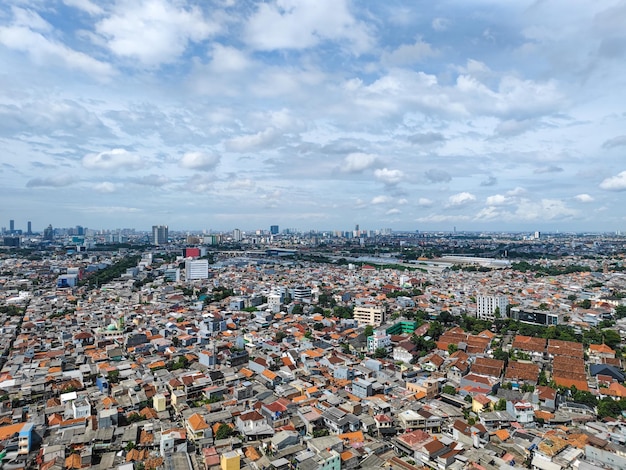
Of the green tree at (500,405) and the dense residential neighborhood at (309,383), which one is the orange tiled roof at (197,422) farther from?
the green tree at (500,405)

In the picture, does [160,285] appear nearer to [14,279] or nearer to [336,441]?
[14,279]

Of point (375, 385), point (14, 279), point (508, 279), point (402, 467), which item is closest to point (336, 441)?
point (402, 467)

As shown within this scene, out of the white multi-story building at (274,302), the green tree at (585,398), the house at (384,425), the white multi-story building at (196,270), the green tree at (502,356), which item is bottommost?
the house at (384,425)

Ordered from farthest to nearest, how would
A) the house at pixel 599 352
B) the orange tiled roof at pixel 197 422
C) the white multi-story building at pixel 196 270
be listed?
1. the white multi-story building at pixel 196 270
2. the house at pixel 599 352
3. the orange tiled roof at pixel 197 422

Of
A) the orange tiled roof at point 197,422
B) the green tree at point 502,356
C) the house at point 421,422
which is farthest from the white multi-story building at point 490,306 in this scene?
the orange tiled roof at point 197,422

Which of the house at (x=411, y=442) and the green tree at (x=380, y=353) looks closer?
the house at (x=411, y=442)

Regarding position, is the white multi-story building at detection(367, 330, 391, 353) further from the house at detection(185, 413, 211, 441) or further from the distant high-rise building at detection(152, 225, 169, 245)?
the distant high-rise building at detection(152, 225, 169, 245)
